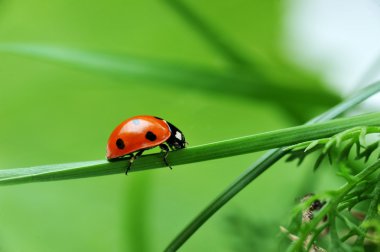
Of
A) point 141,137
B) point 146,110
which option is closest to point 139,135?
point 141,137

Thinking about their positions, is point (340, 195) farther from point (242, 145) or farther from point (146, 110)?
point (146, 110)

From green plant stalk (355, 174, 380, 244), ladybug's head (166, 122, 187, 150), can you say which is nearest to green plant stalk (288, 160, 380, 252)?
green plant stalk (355, 174, 380, 244)

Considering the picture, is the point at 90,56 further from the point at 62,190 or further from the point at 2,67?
the point at 2,67

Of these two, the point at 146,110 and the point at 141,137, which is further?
the point at 146,110

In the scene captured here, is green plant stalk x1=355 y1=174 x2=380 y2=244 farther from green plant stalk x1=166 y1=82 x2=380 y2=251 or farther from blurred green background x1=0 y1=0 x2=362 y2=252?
blurred green background x1=0 y1=0 x2=362 y2=252

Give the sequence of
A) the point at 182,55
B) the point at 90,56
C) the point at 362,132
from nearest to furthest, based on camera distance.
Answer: the point at 362,132
the point at 90,56
the point at 182,55

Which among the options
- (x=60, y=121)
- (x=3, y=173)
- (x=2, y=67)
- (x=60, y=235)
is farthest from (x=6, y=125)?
(x=3, y=173)

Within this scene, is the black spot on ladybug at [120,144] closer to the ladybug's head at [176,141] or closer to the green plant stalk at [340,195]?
the ladybug's head at [176,141]
